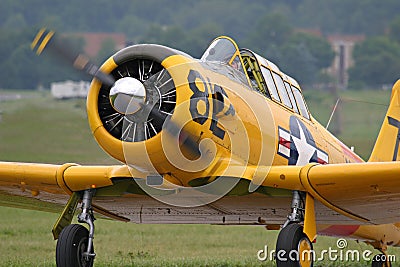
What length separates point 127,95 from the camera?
8.16 metres

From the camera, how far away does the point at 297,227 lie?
883cm

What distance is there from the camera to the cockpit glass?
9477 millimetres

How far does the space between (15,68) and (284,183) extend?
41.6 meters

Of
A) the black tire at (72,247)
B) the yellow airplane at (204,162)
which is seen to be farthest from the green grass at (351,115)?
the black tire at (72,247)

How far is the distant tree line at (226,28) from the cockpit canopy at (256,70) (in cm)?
3062

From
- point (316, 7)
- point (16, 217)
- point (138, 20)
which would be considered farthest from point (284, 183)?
point (316, 7)

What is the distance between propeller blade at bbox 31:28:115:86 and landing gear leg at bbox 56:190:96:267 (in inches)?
62.1

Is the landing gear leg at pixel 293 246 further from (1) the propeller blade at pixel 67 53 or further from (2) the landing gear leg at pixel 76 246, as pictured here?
(1) the propeller blade at pixel 67 53

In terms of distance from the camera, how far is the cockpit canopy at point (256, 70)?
9539 millimetres

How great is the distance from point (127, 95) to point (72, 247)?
5.85 ft

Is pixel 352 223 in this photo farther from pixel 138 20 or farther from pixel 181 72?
pixel 138 20

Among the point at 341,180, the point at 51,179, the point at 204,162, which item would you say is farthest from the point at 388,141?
the point at 51,179

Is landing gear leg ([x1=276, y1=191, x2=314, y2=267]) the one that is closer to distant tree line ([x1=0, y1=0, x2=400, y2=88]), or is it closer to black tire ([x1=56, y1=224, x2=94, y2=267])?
black tire ([x1=56, y1=224, x2=94, y2=267])

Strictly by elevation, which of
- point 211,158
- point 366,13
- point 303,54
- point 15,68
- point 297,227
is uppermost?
point 366,13
